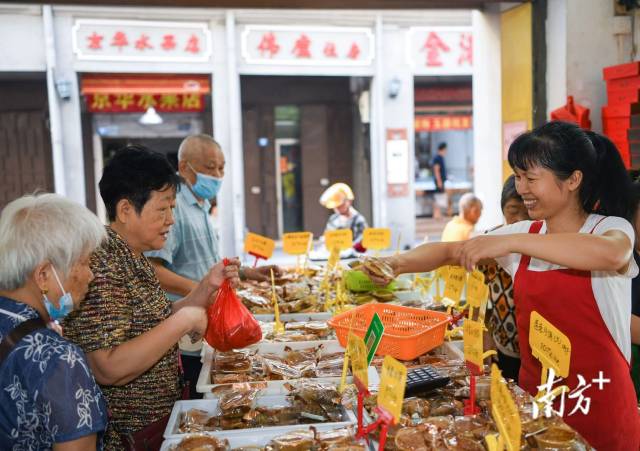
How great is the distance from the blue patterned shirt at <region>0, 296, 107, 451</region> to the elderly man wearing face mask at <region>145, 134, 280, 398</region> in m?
1.17

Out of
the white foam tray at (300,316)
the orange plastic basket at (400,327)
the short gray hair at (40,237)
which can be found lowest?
the white foam tray at (300,316)

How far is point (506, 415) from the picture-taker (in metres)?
1.31

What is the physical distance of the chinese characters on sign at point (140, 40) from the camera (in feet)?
27.7

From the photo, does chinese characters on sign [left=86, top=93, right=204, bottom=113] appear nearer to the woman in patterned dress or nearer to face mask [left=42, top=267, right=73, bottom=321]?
the woman in patterned dress

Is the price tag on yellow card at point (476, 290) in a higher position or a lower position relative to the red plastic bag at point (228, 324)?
higher

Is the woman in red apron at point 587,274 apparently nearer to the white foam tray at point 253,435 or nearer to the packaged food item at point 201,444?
the white foam tray at point 253,435

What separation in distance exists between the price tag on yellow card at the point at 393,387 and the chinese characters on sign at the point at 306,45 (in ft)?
26.9

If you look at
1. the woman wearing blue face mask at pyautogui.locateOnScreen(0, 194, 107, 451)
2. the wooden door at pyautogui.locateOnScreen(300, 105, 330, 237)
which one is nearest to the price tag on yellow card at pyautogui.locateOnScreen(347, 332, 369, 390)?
the woman wearing blue face mask at pyautogui.locateOnScreen(0, 194, 107, 451)

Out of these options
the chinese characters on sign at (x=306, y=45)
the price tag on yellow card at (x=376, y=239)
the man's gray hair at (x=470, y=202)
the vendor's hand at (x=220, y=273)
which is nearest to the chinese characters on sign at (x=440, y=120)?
the chinese characters on sign at (x=306, y=45)

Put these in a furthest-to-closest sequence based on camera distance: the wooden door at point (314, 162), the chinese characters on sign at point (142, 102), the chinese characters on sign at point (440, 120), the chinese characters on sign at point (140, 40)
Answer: the chinese characters on sign at point (440, 120)
the wooden door at point (314, 162)
the chinese characters on sign at point (142, 102)
the chinese characters on sign at point (140, 40)

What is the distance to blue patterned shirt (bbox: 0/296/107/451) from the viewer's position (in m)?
1.39

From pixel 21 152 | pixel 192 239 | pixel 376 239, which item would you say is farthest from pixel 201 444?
pixel 21 152

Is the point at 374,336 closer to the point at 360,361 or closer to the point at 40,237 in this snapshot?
the point at 360,361

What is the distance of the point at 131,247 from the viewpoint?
201 centimetres
